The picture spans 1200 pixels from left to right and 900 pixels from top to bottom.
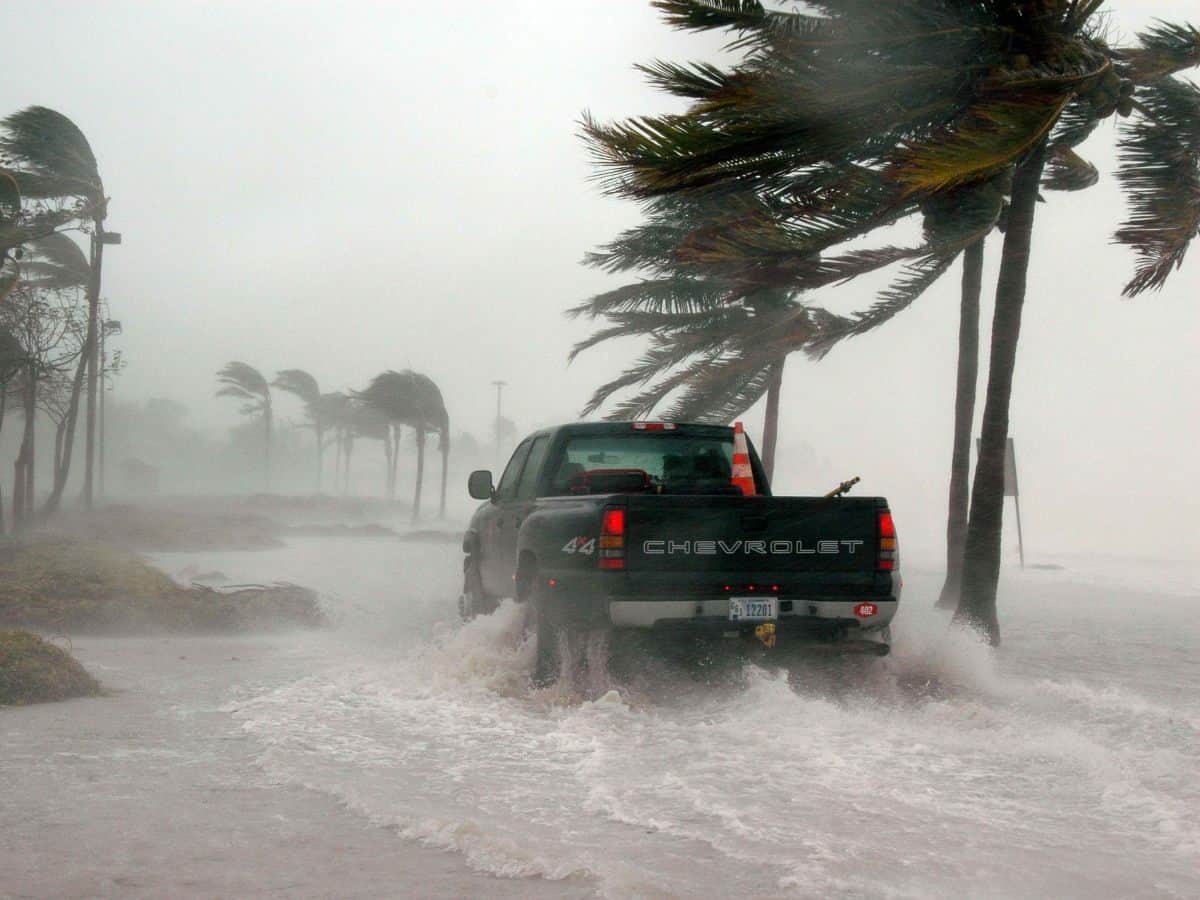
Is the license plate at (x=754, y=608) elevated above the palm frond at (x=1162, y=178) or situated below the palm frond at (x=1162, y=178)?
below

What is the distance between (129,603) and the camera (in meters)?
13.8

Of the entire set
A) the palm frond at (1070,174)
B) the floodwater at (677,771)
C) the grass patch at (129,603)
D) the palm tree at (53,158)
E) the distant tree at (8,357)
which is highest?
the palm tree at (53,158)

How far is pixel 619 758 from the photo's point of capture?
6.70 m

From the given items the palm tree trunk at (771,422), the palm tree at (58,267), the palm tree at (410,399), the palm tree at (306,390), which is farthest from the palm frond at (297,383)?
the palm tree trunk at (771,422)

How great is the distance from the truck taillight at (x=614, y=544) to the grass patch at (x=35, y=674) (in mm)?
3676

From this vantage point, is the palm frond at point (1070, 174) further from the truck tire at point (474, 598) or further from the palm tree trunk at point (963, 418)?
the truck tire at point (474, 598)

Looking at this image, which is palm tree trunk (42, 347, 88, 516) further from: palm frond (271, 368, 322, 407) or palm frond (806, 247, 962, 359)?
palm frond (271, 368, 322, 407)

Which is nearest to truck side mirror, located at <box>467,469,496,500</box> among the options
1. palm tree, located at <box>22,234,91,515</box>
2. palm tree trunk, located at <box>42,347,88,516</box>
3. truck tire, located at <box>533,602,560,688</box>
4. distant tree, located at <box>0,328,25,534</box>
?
truck tire, located at <box>533,602,560,688</box>

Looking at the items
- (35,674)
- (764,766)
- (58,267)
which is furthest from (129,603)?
(58,267)

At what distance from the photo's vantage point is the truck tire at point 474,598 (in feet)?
37.9

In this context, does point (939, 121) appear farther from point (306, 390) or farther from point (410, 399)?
point (306, 390)

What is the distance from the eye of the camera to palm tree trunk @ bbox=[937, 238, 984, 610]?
1714 centimetres

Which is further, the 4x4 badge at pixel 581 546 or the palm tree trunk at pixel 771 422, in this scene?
the palm tree trunk at pixel 771 422

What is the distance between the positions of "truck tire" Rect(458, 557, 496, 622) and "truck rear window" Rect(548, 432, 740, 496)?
72.3 inches
